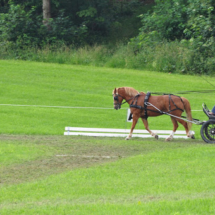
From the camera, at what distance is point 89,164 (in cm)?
1088

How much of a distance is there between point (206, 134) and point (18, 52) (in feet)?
64.1

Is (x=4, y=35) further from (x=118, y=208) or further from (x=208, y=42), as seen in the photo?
(x=118, y=208)

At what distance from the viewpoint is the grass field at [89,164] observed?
770 cm

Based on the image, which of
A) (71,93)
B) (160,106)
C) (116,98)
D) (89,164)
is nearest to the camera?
(89,164)

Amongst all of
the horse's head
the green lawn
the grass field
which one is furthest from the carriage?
the green lawn

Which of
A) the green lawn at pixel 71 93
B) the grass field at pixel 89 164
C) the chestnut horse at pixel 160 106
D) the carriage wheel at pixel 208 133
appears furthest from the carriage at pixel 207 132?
the green lawn at pixel 71 93

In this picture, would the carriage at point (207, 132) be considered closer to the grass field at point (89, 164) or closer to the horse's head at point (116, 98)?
the grass field at point (89, 164)

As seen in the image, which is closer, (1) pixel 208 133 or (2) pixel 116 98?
(1) pixel 208 133

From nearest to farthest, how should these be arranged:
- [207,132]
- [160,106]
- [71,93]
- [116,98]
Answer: [207,132]
[160,106]
[116,98]
[71,93]

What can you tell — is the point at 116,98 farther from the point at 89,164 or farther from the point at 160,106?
the point at 89,164

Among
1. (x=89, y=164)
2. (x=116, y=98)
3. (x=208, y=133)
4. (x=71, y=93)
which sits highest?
(x=116, y=98)

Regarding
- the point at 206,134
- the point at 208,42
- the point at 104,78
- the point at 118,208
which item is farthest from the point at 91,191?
the point at 208,42

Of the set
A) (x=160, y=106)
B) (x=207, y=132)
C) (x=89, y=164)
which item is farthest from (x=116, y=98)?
(x=89, y=164)

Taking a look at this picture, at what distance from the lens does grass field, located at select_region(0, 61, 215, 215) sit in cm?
770
